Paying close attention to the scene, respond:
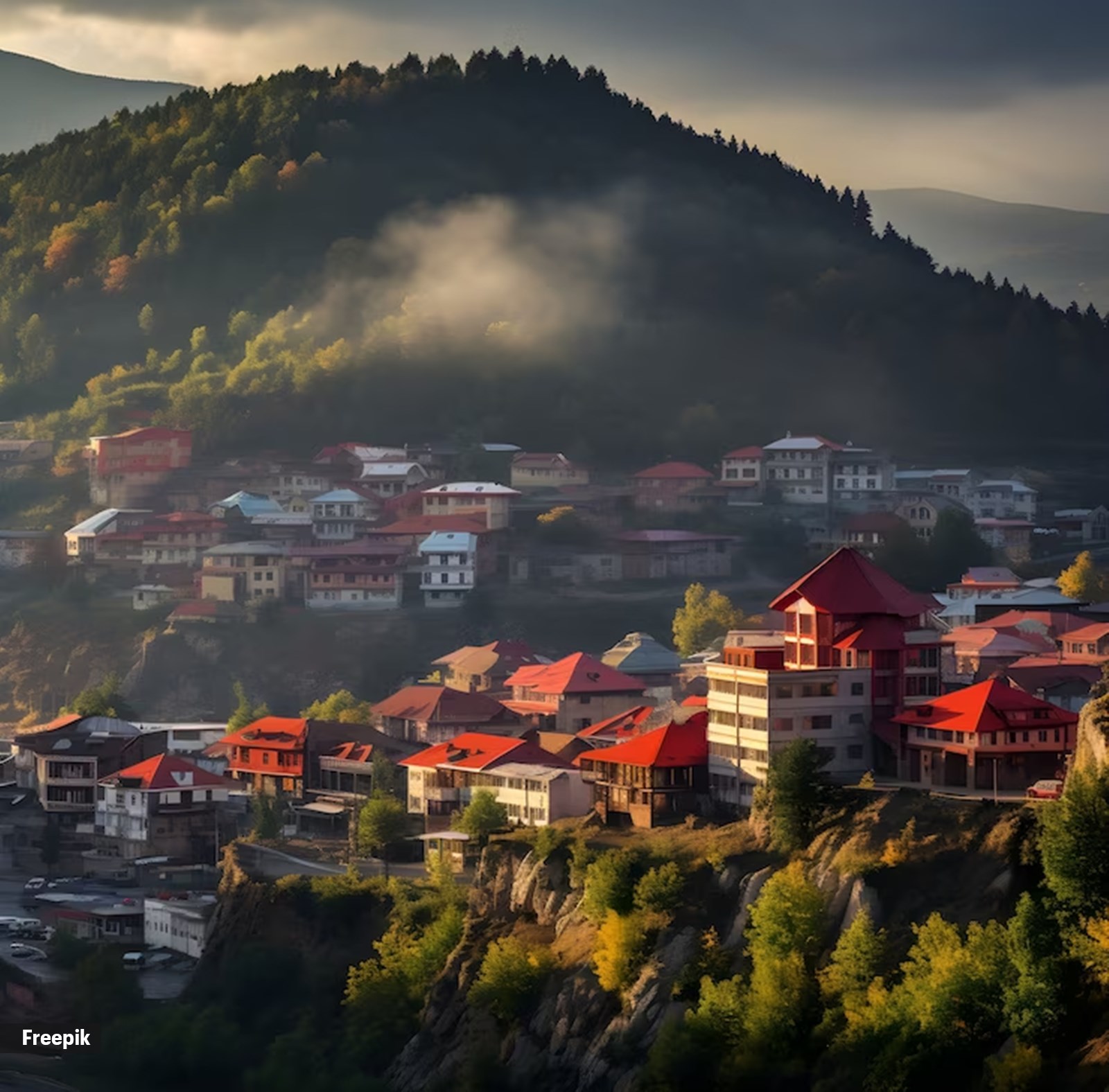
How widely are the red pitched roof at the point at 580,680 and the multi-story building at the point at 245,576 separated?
3270 cm

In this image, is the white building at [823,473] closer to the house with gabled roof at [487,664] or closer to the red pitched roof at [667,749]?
the house with gabled roof at [487,664]

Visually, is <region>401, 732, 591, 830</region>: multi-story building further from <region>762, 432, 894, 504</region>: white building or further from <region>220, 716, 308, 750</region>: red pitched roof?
<region>762, 432, 894, 504</region>: white building

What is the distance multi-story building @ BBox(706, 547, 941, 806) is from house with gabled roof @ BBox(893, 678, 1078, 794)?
4.74 ft

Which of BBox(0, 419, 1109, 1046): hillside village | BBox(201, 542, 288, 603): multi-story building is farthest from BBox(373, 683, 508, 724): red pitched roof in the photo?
BBox(201, 542, 288, 603): multi-story building

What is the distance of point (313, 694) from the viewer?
13388cm

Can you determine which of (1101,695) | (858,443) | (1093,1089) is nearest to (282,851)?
(1101,695)

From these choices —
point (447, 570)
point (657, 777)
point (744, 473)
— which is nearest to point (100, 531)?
point (447, 570)

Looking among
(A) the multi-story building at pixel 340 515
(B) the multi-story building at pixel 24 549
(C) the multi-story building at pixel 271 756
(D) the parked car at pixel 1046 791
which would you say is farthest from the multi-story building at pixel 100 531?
(D) the parked car at pixel 1046 791

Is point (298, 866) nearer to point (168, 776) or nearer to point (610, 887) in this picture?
point (168, 776)

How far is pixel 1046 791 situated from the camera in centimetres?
6494

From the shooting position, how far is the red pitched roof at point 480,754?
8812 cm

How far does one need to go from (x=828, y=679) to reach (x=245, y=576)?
244 ft

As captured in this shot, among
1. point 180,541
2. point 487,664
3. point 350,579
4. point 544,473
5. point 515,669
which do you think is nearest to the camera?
point 515,669

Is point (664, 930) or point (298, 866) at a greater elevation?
point (664, 930)
